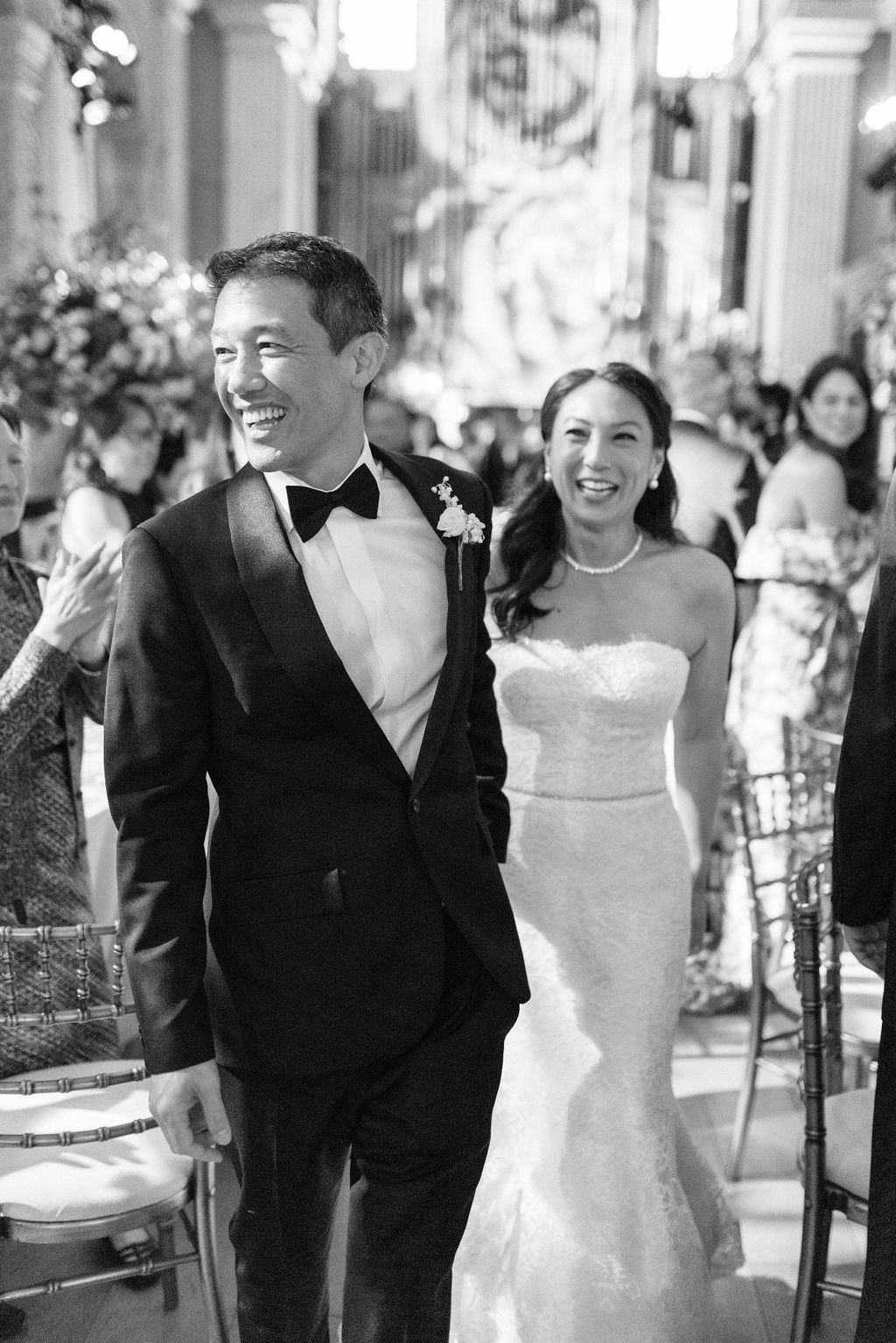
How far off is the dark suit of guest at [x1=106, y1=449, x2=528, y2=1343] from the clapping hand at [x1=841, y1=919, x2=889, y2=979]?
549mm

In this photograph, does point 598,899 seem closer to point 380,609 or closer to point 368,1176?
point 368,1176

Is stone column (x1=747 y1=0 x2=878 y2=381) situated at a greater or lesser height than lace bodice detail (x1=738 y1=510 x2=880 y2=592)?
greater

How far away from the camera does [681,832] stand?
267 cm

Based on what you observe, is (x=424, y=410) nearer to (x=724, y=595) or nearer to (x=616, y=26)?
(x=616, y=26)

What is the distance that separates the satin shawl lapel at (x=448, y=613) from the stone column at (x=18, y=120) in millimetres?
5904

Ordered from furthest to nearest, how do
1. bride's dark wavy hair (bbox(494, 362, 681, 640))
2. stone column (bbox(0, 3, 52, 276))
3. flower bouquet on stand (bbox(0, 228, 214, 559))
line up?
stone column (bbox(0, 3, 52, 276))
flower bouquet on stand (bbox(0, 228, 214, 559))
bride's dark wavy hair (bbox(494, 362, 681, 640))

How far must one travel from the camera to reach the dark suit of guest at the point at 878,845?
1.85 m

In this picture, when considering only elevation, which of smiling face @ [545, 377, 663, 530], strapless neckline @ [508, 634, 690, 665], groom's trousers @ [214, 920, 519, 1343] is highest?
smiling face @ [545, 377, 663, 530]

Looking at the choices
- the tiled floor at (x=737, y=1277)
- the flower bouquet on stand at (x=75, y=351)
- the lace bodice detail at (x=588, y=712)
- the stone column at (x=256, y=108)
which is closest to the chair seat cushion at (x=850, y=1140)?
the tiled floor at (x=737, y=1277)

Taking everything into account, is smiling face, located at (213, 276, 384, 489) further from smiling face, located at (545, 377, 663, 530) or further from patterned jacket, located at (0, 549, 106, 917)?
smiling face, located at (545, 377, 663, 530)

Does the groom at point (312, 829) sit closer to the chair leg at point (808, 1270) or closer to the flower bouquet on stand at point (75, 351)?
the chair leg at point (808, 1270)

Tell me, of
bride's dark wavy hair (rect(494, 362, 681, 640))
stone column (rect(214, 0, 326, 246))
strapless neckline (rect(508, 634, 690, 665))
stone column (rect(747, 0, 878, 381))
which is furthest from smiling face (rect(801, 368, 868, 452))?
stone column (rect(214, 0, 326, 246))

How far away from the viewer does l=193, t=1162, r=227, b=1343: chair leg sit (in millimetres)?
2096

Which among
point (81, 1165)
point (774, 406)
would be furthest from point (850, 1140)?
point (774, 406)
